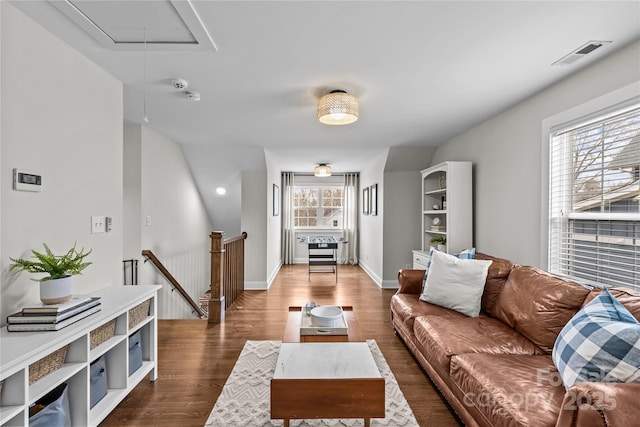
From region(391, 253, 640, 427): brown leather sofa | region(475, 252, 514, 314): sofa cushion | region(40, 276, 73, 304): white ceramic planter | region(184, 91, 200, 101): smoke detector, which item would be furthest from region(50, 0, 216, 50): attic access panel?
region(475, 252, 514, 314): sofa cushion

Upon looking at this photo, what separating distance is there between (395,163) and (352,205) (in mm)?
2608

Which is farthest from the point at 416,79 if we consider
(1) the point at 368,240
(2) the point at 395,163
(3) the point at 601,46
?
(1) the point at 368,240

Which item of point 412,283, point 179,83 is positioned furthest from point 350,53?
point 412,283

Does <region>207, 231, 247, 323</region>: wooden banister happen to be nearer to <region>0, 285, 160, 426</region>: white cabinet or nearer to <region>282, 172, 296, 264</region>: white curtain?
<region>0, 285, 160, 426</region>: white cabinet

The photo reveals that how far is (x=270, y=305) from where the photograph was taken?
4.28m

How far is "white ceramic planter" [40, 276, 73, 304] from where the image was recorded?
161 centimetres

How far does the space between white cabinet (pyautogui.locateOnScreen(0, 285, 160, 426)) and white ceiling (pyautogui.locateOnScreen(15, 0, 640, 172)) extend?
165 centimetres

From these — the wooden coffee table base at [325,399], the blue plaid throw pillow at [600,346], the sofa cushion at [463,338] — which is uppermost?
the blue plaid throw pillow at [600,346]

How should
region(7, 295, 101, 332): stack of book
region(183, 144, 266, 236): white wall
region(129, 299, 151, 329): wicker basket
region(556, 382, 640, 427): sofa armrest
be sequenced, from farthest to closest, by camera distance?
1. region(183, 144, 266, 236): white wall
2. region(129, 299, 151, 329): wicker basket
3. region(7, 295, 101, 332): stack of book
4. region(556, 382, 640, 427): sofa armrest

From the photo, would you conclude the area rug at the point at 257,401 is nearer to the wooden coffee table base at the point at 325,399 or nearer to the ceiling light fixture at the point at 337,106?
the wooden coffee table base at the point at 325,399

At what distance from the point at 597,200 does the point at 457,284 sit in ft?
3.84

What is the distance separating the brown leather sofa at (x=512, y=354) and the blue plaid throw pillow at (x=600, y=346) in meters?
0.13

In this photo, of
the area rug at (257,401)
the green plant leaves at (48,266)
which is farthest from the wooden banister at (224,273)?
the green plant leaves at (48,266)

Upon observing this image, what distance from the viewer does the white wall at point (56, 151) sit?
63.9 inches
